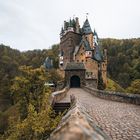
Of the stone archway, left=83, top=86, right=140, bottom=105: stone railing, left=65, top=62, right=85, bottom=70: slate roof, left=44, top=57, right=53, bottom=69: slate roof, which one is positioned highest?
left=44, top=57, right=53, bottom=69: slate roof

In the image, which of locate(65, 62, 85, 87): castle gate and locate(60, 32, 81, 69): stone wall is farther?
locate(60, 32, 81, 69): stone wall

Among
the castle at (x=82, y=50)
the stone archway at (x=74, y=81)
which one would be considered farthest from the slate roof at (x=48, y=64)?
the stone archway at (x=74, y=81)

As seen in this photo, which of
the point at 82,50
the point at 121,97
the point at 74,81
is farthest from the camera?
the point at 82,50

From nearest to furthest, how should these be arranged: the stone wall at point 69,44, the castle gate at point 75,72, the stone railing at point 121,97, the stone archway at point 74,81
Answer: the stone railing at point 121,97
the castle gate at point 75,72
the stone archway at point 74,81
the stone wall at point 69,44

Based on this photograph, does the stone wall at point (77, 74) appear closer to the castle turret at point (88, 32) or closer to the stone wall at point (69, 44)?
the stone wall at point (69, 44)

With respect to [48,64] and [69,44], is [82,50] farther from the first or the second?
[48,64]

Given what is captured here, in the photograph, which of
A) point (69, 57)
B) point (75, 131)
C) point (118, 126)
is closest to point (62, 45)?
point (69, 57)

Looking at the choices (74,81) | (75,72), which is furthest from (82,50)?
(75,72)

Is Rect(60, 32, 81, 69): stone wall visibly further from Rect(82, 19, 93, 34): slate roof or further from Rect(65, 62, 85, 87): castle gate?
Rect(65, 62, 85, 87): castle gate

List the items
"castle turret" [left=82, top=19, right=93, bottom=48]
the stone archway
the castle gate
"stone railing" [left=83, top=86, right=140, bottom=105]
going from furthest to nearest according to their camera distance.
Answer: "castle turret" [left=82, top=19, right=93, bottom=48], the stone archway, the castle gate, "stone railing" [left=83, top=86, right=140, bottom=105]

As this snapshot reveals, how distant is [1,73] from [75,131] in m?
72.4

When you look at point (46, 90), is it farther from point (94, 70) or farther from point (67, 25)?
point (67, 25)

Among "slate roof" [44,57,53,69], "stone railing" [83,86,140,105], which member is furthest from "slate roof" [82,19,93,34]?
"stone railing" [83,86,140,105]

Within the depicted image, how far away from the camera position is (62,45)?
68.9 meters
